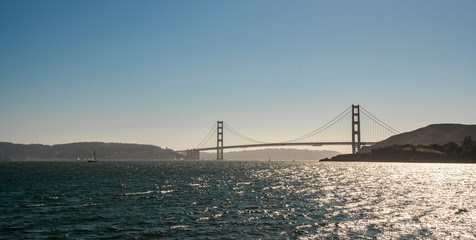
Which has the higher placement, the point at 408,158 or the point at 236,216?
the point at 408,158

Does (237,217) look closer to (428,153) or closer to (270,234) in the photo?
(270,234)

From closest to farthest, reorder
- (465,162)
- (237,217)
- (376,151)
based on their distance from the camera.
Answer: (237,217) < (465,162) < (376,151)

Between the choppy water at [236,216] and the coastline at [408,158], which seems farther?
the coastline at [408,158]

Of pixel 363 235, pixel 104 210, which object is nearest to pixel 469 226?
pixel 363 235

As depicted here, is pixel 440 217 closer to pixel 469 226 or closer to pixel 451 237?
pixel 469 226

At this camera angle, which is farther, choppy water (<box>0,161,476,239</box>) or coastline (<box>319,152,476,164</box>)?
coastline (<box>319,152,476,164</box>)

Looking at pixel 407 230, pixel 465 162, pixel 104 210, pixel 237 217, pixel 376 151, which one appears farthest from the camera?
pixel 376 151

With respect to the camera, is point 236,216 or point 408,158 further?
point 408,158

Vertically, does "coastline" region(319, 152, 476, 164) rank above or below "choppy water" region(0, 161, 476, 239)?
above

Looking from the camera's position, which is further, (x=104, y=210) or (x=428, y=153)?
(x=428, y=153)

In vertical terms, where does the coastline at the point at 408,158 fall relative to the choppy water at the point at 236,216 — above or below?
above

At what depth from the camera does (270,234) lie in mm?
23438

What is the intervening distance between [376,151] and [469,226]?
561 ft

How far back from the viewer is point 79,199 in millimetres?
39938
